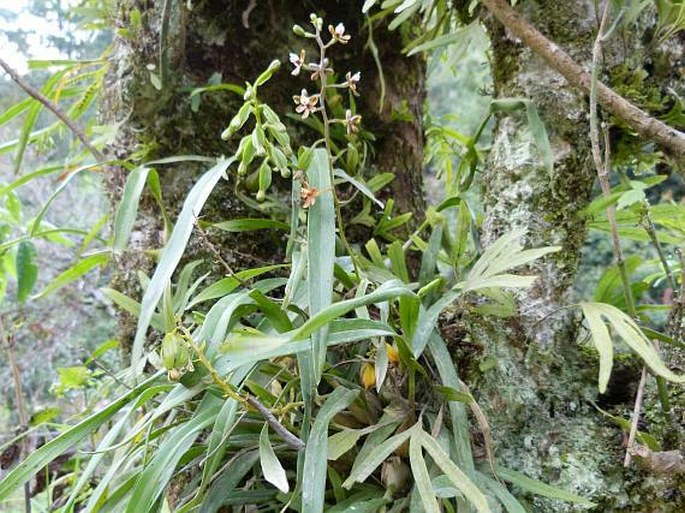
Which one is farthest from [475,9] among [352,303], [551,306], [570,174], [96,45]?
[96,45]

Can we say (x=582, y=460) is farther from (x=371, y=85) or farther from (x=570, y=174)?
(x=371, y=85)

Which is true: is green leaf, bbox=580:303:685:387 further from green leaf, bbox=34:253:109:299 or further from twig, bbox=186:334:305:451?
green leaf, bbox=34:253:109:299

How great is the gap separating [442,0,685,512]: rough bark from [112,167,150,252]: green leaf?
0.40m

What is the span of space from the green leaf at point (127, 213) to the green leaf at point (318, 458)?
11.8 inches

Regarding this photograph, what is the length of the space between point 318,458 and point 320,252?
0.19 metres

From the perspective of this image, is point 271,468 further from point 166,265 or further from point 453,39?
point 453,39

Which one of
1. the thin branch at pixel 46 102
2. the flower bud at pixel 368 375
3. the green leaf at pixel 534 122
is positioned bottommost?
the flower bud at pixel 368 375

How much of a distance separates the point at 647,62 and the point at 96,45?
450 cm

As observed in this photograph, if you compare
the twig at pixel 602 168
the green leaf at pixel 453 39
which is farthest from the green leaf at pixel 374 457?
the green leaf at pixel 453 39

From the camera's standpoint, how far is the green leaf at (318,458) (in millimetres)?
482

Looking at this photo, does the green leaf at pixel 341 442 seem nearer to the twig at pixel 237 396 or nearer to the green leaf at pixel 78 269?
the twig at pixel 237 396

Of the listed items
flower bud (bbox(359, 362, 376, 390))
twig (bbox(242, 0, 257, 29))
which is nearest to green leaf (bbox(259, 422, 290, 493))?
flower bud (bbox(359, 362, 376, 390))

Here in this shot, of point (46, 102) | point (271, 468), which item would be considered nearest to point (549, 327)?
point (271, 468)

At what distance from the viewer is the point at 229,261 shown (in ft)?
2.71
